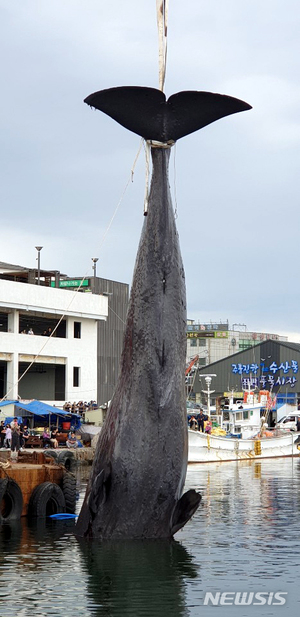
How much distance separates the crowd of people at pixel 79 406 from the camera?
192 ft

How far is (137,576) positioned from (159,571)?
1.93 feet

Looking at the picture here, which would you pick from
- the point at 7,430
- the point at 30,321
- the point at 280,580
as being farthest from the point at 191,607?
the point at 30,321

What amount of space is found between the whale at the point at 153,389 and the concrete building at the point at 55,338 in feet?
139

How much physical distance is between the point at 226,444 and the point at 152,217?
143 ft

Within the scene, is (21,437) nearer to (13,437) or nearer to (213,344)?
(13,437)

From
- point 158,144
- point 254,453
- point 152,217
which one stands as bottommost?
point 254,453

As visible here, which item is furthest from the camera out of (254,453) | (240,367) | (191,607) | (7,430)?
(240,367)

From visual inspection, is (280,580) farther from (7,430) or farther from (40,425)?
(40,425)

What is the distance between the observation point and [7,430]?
4138cm

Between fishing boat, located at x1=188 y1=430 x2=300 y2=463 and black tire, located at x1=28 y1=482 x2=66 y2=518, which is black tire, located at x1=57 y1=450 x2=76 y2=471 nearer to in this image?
black tire, located at x1=28 y1=482 x2=66 y2=518

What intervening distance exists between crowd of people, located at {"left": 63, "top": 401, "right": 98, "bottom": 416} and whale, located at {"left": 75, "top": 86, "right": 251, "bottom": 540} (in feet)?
133

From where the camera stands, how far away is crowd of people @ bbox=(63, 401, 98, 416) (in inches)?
2308

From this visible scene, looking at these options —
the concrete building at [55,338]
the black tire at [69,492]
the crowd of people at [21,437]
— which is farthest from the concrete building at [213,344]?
the black tire at [69,492]

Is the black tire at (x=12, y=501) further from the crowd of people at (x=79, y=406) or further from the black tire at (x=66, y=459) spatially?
the crowd of people at (x=79, y=406)
